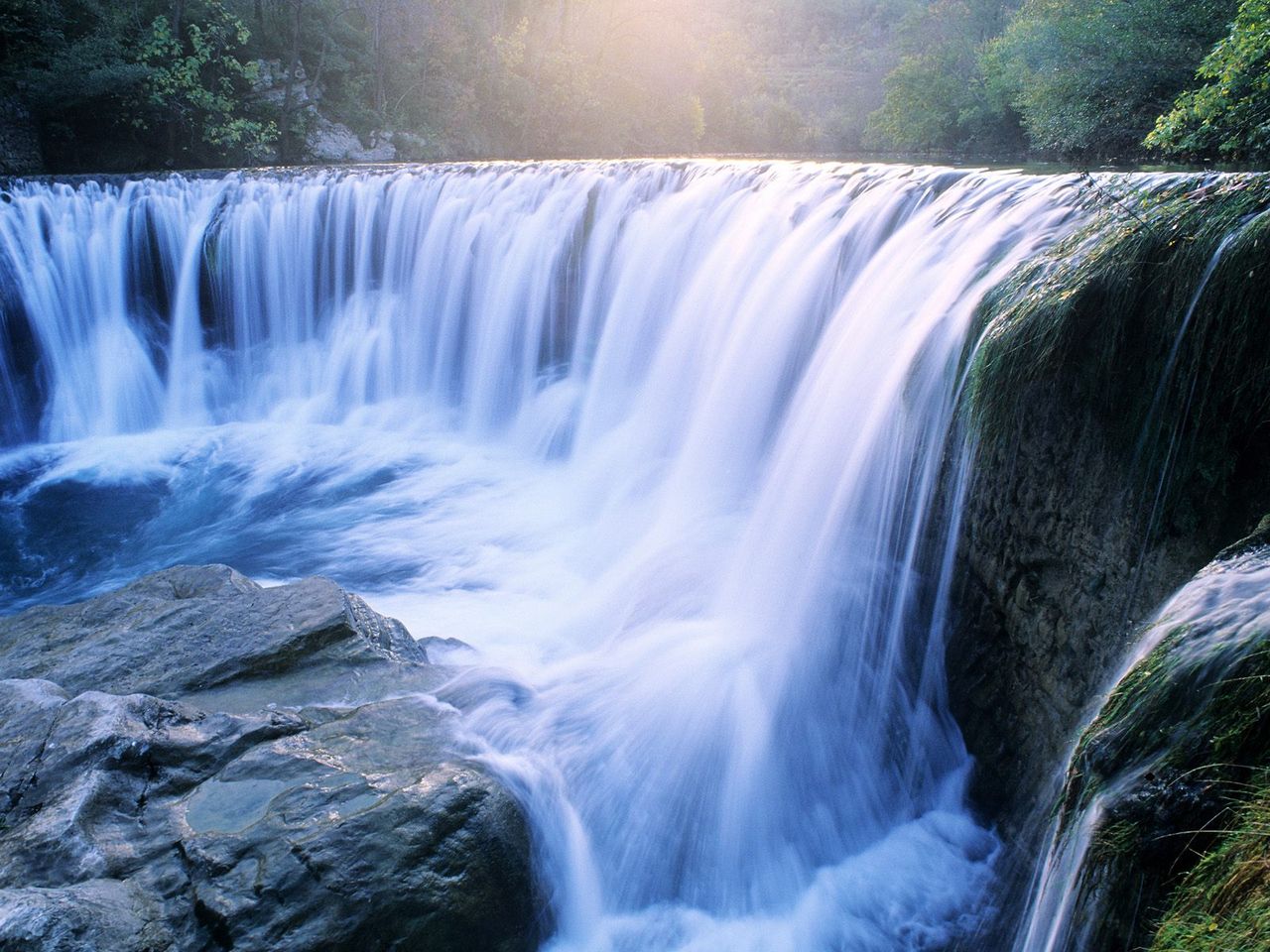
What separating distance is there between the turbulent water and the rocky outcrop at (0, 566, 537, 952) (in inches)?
18.2

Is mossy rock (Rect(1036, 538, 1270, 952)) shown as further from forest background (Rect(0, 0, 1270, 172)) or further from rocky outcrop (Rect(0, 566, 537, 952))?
forest background (Rect(0, 0, 1270, 172))

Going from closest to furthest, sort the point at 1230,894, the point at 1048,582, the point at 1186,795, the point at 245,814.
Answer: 1. the point at 1230,894
2. the point at 1186,795
3. the point at 245,814
4. the point at 1048,582

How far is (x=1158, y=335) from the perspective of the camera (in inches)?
132

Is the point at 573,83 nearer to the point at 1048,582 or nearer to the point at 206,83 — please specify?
the point at 206,83

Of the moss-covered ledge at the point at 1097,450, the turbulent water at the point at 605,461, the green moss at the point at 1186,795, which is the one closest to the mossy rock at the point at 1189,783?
the green moss at the point at 1186,795

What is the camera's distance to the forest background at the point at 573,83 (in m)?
13.0

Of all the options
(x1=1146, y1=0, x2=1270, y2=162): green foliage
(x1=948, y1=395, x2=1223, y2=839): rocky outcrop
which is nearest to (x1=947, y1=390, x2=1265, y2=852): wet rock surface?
(x1=948, y1=395, x2=1223, y2=839): rocky outcrop

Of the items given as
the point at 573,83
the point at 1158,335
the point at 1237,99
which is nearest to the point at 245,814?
the point at 1158,335

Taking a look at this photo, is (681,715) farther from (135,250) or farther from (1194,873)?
(135,250)

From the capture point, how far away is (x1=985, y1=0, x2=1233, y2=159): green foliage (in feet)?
41.5

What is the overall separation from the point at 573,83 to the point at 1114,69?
20.4 metres

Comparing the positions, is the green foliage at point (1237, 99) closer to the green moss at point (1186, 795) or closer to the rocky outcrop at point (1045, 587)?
the rocky outcrop at point (1045, 587)

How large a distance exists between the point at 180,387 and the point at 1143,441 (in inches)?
501

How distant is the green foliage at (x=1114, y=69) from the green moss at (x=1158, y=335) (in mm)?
11554
